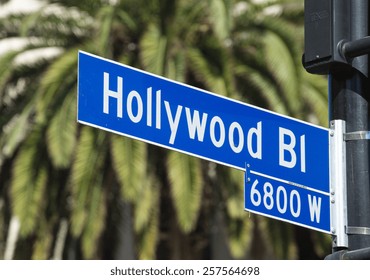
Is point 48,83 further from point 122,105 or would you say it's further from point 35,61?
point 122,105

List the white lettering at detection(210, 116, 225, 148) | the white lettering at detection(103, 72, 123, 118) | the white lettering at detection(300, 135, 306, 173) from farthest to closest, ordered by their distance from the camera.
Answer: the white lettering at detection(300, 135, 306, 173) < the white lettering at detection(210, 116, 225, 148) < the white lettering at detection(103, 72, 123, 118)

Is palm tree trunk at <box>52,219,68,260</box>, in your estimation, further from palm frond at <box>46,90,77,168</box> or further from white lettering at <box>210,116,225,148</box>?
white lettering at <box>210,116,225,148</box>

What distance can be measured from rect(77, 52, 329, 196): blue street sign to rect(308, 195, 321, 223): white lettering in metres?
0.07

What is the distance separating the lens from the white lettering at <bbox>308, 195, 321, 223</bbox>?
4664 millimetres

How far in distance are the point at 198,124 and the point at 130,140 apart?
826 cm

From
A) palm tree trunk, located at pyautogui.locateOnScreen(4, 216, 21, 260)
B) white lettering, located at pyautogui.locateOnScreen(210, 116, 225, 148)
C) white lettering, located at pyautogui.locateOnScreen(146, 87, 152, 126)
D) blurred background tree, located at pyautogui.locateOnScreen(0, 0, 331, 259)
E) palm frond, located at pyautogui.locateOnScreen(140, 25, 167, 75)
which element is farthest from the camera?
palm tree trunk, located at pyautogui.locateOnScreen(4, 216, 21, 260)

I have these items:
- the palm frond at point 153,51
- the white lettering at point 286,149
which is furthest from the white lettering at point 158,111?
Result: the palm frond at point 153,51

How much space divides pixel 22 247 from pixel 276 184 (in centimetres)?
1024

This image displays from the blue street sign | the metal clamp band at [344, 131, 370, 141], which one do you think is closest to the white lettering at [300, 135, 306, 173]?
the blue street sign

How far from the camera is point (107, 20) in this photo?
13023 mm

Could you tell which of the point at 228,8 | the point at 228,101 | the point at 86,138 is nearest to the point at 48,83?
the point at 86,138

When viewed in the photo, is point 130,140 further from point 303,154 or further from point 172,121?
point 172,121

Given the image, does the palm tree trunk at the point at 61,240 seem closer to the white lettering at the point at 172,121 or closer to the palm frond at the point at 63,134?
the palm frond at the point at 63,134

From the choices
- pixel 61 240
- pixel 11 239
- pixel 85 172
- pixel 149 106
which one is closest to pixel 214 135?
pixel 149 106
